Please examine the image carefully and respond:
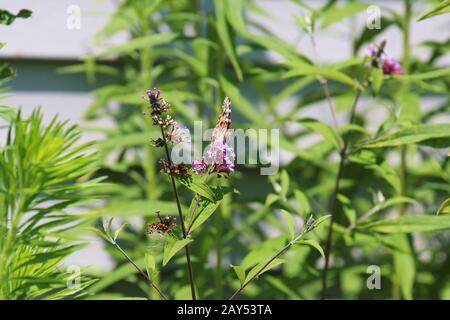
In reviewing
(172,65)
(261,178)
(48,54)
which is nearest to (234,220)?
(261,178)

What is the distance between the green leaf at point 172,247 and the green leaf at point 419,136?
1.12 ft

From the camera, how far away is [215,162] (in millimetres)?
576

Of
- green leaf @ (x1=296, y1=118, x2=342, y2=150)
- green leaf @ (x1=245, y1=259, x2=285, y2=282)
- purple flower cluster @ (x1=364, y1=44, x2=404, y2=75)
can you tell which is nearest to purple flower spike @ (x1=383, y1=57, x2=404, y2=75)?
purple flower cluster @ (x1=364, y1=44, x2=404, y2=75)

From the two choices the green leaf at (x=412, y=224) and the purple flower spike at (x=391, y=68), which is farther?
the purple flower spike at (x=391, y=68)

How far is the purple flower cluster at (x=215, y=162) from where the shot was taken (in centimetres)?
57

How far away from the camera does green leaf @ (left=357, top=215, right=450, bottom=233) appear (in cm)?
85

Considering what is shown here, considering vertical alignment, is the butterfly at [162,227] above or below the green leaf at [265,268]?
above

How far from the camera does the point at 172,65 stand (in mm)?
1380

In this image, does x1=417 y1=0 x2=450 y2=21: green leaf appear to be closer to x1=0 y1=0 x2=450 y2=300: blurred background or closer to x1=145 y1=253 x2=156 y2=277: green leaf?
x1=145 y1=253 x2=156 y2=277: green leaf

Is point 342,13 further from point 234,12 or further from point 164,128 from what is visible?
point 164,128

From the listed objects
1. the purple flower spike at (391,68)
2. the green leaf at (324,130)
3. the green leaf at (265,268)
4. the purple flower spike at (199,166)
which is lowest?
the green leaf at (265,268)

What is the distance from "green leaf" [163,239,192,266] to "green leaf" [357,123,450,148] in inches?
13.5

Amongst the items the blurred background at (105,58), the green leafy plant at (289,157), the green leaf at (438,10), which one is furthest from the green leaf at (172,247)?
the blurred background at (105,58)

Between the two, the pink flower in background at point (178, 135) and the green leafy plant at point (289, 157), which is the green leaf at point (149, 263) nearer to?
the green leafy plant at point (289, 157)
